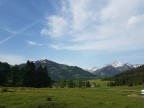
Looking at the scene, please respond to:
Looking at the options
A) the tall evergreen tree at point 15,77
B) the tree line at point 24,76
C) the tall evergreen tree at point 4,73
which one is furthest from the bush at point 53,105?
the tall evergreen tree at point 15,77

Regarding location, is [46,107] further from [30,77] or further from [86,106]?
[30,77]

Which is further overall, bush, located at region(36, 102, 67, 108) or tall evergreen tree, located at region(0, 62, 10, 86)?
tall evergreen tree, located at region(0, 62, 10, 86)

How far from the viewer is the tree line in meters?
146

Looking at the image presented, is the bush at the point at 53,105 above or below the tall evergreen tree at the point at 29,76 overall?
below

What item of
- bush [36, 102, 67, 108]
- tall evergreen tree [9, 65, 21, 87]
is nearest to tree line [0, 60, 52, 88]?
tall evergreen tree [9, 65, 21, 87]

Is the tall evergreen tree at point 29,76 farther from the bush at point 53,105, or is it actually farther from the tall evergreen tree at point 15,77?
the bush at point 53,105

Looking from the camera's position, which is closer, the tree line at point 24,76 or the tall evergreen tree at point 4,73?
the tall evergreen tree at point 4,73

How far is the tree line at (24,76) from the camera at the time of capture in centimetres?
14576

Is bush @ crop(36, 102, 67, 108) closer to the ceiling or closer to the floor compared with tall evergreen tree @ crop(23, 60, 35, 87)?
closer to the floor

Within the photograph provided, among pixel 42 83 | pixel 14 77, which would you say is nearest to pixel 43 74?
pixel 42 83

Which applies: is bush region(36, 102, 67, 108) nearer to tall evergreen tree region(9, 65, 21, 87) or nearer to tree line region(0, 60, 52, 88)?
tree line region(0, 60, 52, 88)

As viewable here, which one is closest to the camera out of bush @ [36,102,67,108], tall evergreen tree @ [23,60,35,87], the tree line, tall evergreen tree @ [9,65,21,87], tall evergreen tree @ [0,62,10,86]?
bush @ [36,102,67,108]

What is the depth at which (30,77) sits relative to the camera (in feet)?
484

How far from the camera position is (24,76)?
147 m
